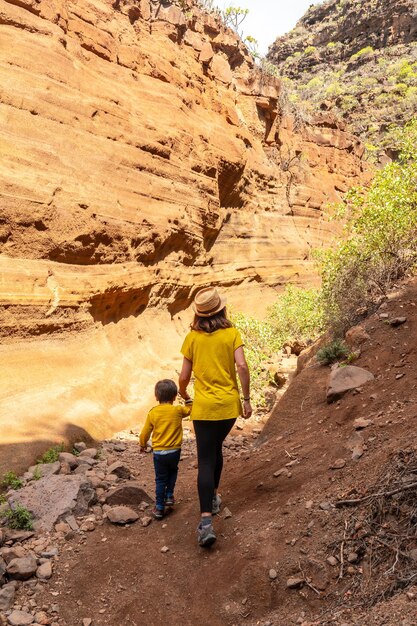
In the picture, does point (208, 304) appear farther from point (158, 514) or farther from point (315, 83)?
point (315, 83)

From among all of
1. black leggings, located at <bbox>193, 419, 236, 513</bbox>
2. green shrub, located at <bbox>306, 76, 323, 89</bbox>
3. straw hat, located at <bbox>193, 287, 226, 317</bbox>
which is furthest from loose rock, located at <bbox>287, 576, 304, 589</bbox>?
green shrub, located at <bbox>306, 76, 323, 89</bbox>

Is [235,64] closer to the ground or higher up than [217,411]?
higher up

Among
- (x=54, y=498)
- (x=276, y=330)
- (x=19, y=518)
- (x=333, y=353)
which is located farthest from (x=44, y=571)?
(x=276, y=330)

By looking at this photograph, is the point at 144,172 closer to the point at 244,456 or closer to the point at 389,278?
the point at 389,278

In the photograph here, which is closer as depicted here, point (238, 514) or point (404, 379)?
point (238, 514)

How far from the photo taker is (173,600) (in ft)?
10.9

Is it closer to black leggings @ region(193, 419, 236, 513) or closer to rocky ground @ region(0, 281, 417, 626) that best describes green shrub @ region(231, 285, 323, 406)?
rocky ground @ region(0, 281, 417, 626)

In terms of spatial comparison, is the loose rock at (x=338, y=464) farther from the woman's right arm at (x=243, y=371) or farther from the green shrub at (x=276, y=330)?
the green shrub at (x=276, y=330)

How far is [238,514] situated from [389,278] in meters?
5.27

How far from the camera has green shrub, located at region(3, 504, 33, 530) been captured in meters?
4.34

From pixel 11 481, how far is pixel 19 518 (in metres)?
0.97

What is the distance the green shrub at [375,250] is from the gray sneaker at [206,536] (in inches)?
189

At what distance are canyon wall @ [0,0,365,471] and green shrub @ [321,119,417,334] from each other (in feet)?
12.2

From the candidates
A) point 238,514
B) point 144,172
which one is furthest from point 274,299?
point 238,514
